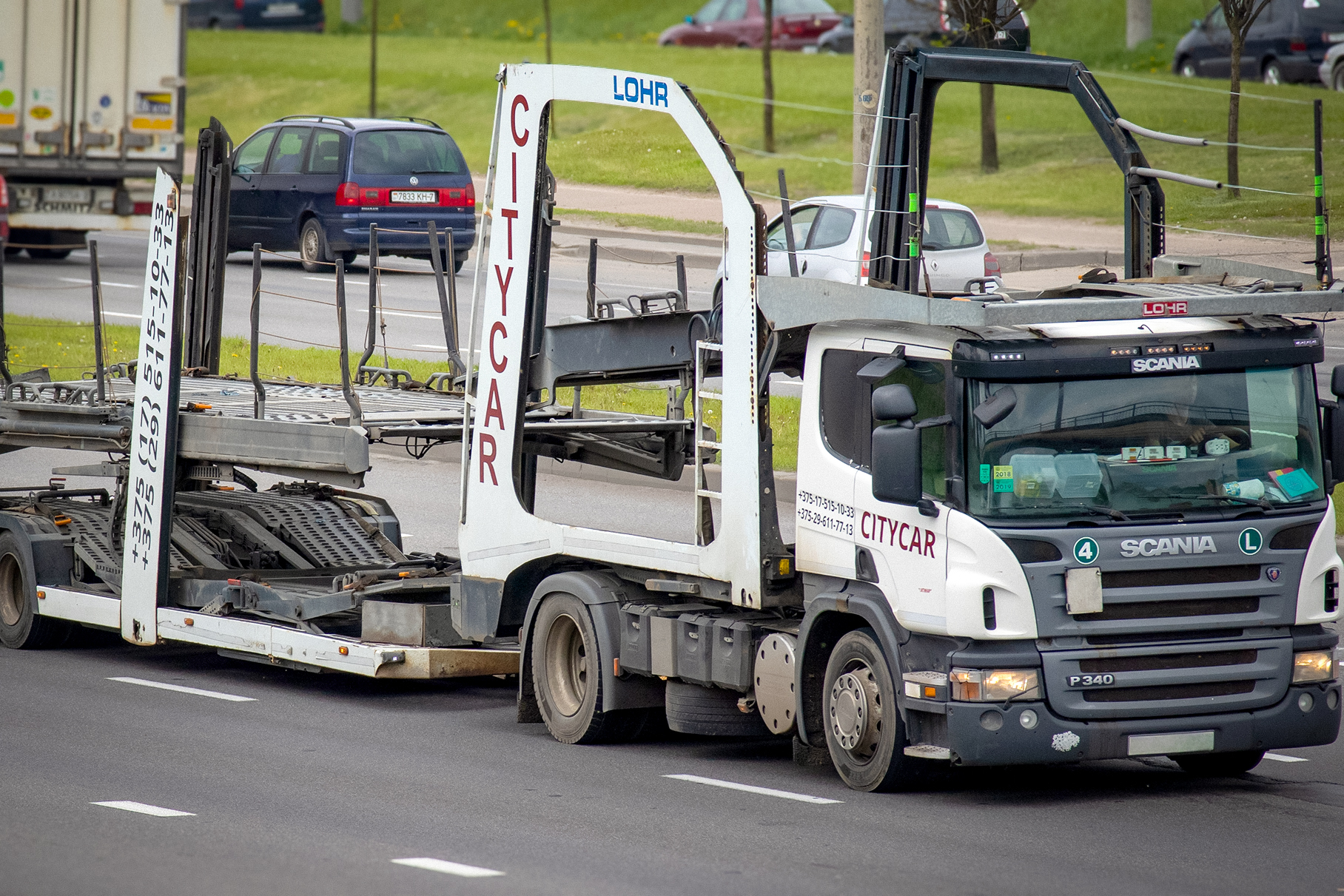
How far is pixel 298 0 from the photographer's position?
58812 millimetres

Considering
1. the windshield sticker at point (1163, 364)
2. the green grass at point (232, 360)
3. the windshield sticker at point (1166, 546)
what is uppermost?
the green grass at point (232, 360)

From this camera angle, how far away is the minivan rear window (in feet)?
78.5

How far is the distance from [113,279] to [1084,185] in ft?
49.2

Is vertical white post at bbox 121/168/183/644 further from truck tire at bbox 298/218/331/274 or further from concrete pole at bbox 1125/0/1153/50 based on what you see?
concrete pole at bbox 1125/0/1153/50

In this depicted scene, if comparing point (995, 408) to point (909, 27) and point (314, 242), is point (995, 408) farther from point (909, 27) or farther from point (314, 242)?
point (909, 27)

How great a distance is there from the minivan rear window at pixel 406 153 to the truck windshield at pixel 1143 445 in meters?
16.8

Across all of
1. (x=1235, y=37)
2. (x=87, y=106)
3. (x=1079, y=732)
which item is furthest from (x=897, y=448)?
(x=1235, y=37)

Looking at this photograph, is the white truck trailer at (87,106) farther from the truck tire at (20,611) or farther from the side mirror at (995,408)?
the side mirror at (995,408)

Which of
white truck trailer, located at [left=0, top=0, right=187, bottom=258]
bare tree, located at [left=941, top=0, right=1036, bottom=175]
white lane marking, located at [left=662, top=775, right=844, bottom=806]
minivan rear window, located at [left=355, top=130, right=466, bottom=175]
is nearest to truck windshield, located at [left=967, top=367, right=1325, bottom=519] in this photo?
white lane marking, located at [left=662, top=775, right=844, bottom=806]

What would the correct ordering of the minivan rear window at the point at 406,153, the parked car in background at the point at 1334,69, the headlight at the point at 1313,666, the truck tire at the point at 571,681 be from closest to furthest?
the headlight at the point at 1313,666 < the truck tire at the point at 571,681 < the minivan rear window at the point at 406,153 < the parked car in background at the point at 1334,69

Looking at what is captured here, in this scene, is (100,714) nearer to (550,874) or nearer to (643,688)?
(643,688)

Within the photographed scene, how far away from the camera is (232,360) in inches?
795

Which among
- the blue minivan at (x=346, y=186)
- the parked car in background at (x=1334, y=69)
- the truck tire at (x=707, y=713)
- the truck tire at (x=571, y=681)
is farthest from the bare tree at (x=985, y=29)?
the truck tire at (x=707, y=713)

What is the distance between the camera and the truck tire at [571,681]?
934cm
